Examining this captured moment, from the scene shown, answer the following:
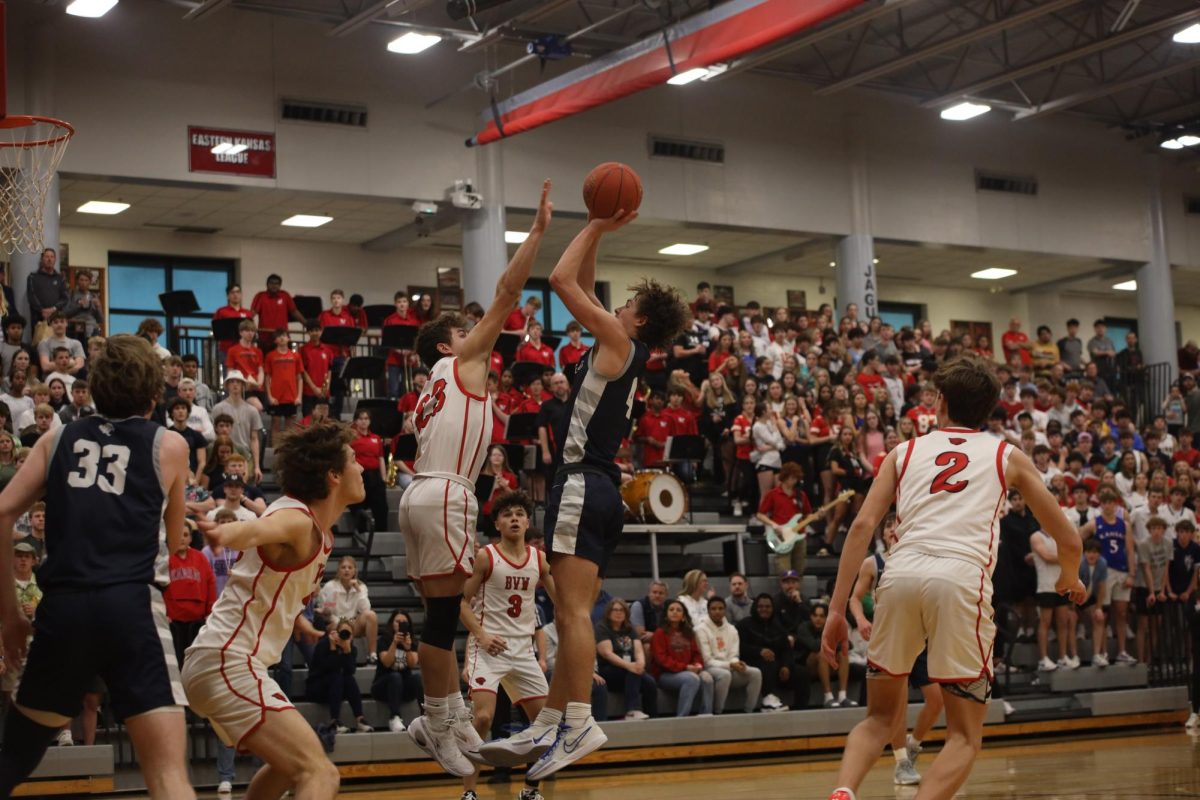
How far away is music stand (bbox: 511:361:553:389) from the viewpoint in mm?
17062

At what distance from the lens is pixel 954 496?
5.66 meters

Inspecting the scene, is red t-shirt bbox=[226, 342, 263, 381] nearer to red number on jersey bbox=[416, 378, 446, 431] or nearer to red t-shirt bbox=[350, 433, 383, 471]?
red t-shirt bbox=[350, 433, 383, 471]

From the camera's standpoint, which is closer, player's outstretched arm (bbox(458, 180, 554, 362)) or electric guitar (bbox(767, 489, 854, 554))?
player's outstretched arm (bbox(458, 180, 554, 362))

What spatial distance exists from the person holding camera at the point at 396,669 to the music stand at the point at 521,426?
12.2 ft

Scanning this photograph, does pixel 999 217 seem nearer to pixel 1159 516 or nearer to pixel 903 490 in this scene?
pixel 1159 516

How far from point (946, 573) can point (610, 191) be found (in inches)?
99.5

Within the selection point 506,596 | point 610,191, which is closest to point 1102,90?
point 506,596

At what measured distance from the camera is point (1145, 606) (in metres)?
16.9

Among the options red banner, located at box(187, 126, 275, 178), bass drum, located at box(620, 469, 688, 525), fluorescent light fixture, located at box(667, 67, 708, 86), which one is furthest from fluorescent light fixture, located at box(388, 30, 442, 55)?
bass drum, located at box(620, 469, 688, 525)

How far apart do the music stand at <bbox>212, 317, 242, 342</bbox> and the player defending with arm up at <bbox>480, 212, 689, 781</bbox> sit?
10355 mm

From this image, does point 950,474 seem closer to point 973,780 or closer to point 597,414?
point 597,414

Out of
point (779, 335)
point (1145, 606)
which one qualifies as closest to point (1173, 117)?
point (779, 335)

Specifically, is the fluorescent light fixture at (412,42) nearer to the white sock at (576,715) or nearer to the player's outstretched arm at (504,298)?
the player's outstretched arm at (504,298)

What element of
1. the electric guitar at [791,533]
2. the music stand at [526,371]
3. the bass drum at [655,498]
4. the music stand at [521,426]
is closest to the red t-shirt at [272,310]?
the music stand at [526,371]
